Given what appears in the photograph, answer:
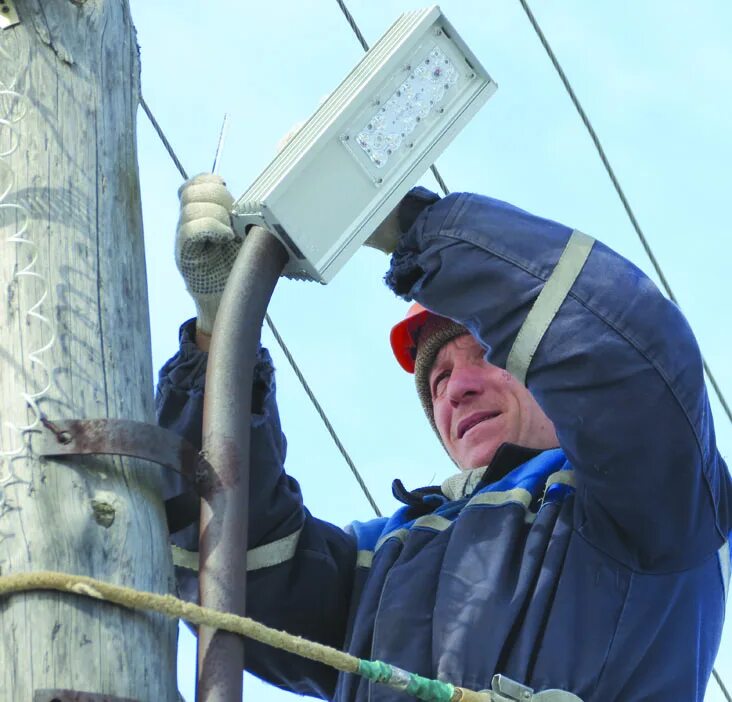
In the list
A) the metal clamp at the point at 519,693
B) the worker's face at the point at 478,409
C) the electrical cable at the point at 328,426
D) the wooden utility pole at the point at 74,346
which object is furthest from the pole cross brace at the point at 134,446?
the electrical cable at the point at 328,426

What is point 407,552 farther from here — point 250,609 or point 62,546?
point 62,546

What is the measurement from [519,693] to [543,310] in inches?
25.2

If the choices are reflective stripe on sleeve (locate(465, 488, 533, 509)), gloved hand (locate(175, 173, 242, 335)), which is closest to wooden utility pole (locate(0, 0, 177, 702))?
gloved hand (locate(175, 173, 242, 335))

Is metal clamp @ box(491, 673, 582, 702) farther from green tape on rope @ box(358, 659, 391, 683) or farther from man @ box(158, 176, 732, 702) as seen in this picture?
green tape on rope @ box(358, 659, 391, 683)

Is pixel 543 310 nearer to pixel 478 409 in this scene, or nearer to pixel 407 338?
pixel 478 409

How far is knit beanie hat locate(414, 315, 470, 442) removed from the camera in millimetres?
3861

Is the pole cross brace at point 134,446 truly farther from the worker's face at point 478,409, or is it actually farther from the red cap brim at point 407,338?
the red cap brim at point 407,338

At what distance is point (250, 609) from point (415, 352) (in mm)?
933

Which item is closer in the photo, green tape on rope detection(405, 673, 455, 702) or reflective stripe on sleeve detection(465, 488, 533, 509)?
green tape on rope detection(405, 673, 455, 702)

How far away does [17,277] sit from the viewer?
95.5 inches

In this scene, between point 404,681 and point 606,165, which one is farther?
point 606,165

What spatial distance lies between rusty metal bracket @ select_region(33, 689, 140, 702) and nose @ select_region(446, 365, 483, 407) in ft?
5.77

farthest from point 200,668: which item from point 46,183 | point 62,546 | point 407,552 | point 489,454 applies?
point 489,454

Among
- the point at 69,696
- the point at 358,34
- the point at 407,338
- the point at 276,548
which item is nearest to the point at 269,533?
the point at 276,548
